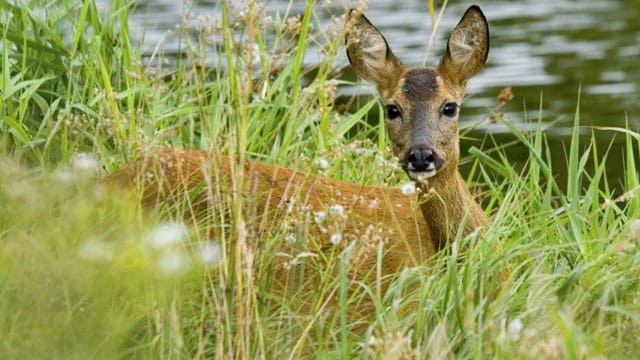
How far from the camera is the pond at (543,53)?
882 centimetres

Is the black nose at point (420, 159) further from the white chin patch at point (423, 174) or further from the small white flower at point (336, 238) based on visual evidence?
the small white flower at point (336, 238)

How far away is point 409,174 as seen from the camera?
516cm

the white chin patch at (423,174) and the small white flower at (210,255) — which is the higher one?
the small white flower at (210,255)

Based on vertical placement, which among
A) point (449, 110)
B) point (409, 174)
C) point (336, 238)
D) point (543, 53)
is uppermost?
point (336, 238)

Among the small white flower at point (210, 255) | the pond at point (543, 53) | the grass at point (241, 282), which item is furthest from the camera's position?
the pond at point (543, 53)

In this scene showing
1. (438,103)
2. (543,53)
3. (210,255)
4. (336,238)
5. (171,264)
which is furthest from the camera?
(543,53)

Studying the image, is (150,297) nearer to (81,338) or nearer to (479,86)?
(81,338)

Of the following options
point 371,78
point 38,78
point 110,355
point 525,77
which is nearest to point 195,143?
point 38,78

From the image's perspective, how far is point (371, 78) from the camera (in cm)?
570

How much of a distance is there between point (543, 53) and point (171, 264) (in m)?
7.22

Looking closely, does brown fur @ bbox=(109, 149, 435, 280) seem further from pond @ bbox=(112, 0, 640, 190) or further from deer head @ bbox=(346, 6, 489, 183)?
pond @ bbox=(112, 0, 640, 190)

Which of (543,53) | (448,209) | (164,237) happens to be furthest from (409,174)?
(543,53)

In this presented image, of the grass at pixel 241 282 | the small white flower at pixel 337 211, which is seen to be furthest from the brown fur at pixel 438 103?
the small white flower at pixel 337 211

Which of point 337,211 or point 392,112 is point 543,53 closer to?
point 392,112
